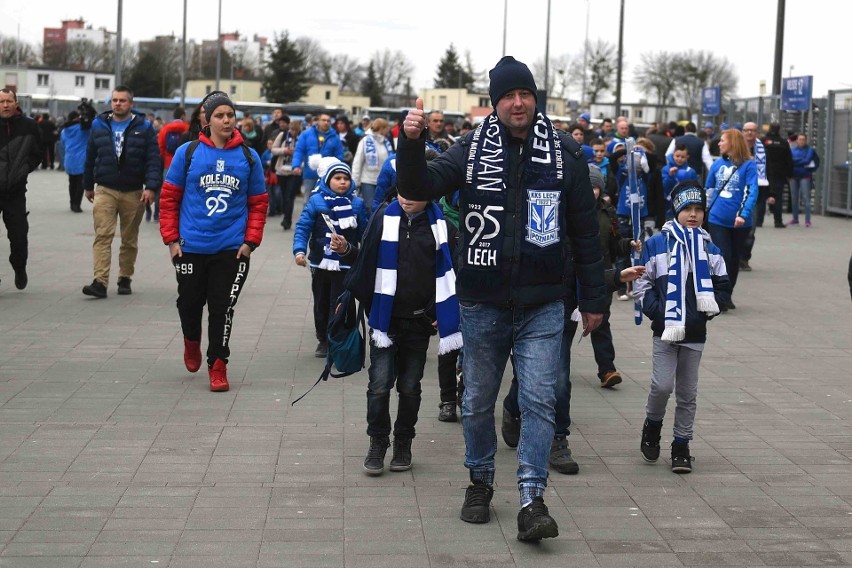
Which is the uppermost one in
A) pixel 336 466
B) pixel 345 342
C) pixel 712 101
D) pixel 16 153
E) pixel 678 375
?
pixel 712 101

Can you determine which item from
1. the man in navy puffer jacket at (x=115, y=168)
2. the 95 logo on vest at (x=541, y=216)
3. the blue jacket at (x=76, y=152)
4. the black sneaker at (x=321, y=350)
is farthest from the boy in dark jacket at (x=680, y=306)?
the blue jacket at (x=76, y=152)

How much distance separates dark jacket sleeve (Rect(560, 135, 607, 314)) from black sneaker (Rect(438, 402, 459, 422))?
2.42m

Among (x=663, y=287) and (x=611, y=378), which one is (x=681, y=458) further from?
(x=611, y=378)

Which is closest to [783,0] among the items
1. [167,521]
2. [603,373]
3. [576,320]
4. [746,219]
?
[746,219]

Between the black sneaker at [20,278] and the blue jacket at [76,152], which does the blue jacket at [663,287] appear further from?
the blue jacket at [76,152]

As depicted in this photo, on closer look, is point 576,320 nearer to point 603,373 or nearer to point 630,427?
point 630,427

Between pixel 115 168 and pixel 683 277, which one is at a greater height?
pixel 115 168

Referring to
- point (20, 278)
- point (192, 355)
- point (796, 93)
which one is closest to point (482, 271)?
point (192, 355)

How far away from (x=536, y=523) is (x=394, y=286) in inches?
66.2

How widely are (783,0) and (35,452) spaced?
24055mm

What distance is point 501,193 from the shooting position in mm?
5402

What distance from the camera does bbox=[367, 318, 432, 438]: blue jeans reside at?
6.59 m

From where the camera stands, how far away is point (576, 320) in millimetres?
6848

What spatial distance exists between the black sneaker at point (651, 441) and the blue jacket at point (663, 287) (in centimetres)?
48
